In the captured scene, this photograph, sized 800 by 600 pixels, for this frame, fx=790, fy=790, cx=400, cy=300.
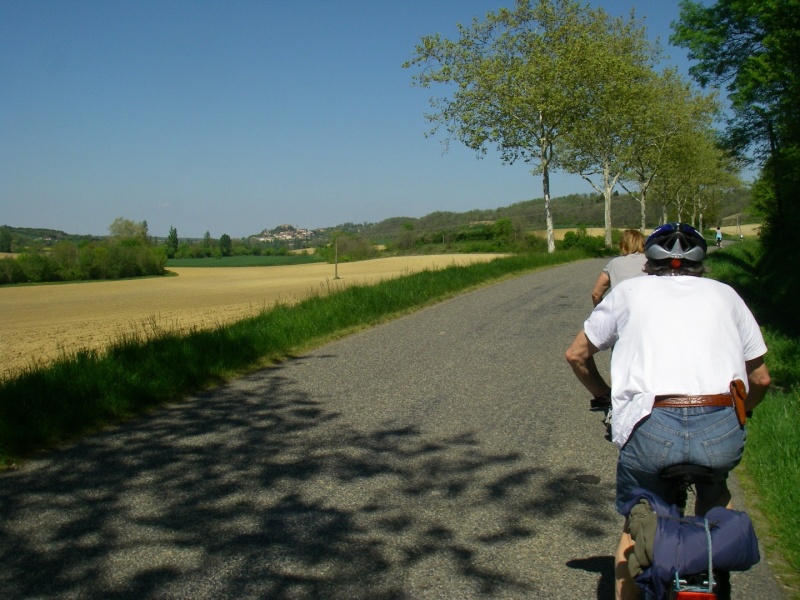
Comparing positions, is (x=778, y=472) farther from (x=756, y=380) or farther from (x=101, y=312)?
(x=101, y=312)

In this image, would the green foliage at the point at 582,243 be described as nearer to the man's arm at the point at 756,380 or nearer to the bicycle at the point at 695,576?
the man's arm at the point at 756,380

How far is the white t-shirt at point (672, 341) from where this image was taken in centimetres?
280

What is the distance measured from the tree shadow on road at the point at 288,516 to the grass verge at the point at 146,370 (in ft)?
1.46

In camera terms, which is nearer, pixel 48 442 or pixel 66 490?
pixel 66 490

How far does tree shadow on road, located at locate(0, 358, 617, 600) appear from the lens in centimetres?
393

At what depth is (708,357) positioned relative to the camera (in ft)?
9.22

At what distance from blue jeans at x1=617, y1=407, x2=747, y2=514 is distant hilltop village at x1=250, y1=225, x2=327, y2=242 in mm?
139505

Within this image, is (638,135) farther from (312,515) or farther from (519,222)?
(312,515)

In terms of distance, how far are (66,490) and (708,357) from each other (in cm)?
429

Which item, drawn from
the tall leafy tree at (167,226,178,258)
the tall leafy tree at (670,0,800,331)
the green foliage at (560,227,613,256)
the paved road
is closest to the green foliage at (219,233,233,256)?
the tall leafy tree at (167,226,178,258)

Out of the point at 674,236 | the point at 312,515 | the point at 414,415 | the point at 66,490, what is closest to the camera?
the point at 674,236

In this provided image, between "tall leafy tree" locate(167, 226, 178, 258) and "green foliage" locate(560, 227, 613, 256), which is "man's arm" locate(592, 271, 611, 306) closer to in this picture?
"green foliage" locate(560, 227, 613, 256)

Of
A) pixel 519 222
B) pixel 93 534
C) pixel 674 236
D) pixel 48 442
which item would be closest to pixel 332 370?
pixel 48 442

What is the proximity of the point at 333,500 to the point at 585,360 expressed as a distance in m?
2.43
